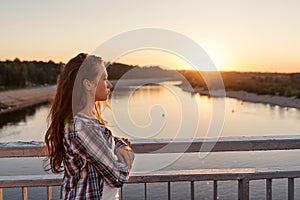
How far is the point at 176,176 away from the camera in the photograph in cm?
A: 210

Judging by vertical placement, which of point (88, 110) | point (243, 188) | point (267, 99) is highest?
point (88, 110)

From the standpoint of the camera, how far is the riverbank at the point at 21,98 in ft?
170

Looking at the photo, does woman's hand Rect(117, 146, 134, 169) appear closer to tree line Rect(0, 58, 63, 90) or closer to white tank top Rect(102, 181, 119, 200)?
white tank top Rect(102, 181, 119, 200)

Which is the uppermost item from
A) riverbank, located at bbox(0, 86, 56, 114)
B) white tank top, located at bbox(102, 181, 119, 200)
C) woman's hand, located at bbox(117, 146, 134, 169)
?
woman's hand, located at bbox(117, 146, 134, 169)

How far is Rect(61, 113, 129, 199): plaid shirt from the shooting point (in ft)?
4.52

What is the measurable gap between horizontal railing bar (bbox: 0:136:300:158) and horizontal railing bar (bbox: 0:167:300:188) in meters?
0.11

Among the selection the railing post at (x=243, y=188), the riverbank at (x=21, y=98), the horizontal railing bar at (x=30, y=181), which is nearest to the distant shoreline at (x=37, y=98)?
the riverbank at (x=21, y=98)

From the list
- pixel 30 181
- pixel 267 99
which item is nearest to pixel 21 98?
pixel 267 99

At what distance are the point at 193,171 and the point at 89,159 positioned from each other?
2.85ft

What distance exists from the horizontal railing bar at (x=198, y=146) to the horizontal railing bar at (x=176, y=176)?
0.37 ft

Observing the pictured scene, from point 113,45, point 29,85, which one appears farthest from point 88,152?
point 29,85

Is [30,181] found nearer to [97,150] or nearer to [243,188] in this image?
[97,150]

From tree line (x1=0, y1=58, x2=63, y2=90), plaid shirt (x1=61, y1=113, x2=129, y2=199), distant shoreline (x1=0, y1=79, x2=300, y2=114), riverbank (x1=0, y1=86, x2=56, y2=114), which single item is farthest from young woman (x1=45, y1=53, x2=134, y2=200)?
tree line (x1=0, y1=58, x2=63, y2=90)

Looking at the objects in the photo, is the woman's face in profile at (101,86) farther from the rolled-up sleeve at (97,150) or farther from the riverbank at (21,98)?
the riverbank at (21,98)
